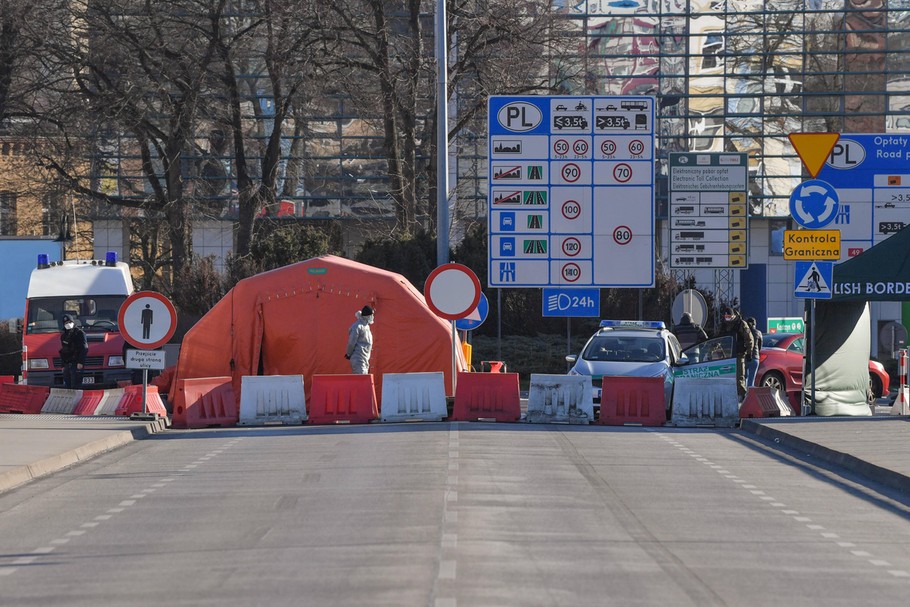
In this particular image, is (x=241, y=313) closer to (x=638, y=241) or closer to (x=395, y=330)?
(x=395, y=330)

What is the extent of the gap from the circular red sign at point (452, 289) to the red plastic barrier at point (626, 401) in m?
2.44

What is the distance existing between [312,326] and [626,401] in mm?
5747

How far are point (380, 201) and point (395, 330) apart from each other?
28.7 m

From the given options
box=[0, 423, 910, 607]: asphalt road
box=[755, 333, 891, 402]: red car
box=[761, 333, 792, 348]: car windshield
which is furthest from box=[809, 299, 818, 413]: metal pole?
box=[761, 333, 792, 348]: car windshield

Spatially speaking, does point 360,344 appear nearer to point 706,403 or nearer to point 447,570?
point 706,403

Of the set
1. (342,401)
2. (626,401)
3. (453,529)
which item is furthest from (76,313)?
(453,529)

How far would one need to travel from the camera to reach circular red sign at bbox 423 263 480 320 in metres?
21.3

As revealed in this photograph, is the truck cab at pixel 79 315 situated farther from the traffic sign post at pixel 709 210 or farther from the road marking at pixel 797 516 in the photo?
the road marking at pixel 797 516

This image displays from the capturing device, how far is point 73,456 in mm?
15844

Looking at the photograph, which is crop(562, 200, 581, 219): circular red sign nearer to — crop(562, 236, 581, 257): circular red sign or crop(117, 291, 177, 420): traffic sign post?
crop(562, 236, 581, 257): circular red sign

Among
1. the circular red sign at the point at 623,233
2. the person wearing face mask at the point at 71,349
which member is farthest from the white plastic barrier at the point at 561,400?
the person wearing face mask at the point at 71,349

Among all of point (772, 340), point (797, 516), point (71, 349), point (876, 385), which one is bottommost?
point (876, 385)

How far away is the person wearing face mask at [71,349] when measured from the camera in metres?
27.0

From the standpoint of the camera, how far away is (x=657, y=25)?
5231 cm
